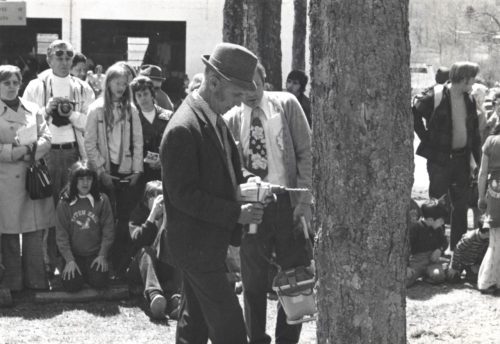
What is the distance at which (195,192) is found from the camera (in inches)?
177

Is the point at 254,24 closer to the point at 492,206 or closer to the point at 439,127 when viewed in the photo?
the point at 439,127

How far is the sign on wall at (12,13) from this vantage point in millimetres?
12953

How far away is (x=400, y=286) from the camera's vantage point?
369 cm

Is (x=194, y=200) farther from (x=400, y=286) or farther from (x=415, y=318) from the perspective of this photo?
(x=415, y=318)

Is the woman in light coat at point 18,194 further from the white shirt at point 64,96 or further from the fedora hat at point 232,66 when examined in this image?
the fedora hat at point 232,66

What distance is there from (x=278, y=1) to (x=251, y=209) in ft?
20.9

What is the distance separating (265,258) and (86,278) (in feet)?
7.12

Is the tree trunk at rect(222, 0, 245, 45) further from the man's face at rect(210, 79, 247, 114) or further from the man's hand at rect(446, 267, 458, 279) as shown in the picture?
the man's face at rect(210, 79, 247, 114)

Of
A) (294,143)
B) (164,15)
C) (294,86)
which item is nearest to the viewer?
(294,143)

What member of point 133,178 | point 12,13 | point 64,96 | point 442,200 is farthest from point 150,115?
point 12,13

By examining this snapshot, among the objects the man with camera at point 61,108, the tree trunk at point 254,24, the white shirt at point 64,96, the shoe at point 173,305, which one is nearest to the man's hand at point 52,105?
the man with camera at point 61,108

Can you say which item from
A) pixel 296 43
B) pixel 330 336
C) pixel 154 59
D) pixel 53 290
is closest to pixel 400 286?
pixel 330 336

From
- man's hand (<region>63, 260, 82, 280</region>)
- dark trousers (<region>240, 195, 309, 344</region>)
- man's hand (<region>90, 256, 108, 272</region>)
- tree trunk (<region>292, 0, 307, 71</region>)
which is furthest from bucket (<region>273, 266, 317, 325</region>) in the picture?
tree trunk (<region>292, 0, 307, 71</region>)

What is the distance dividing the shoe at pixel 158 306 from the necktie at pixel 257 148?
1.52m
